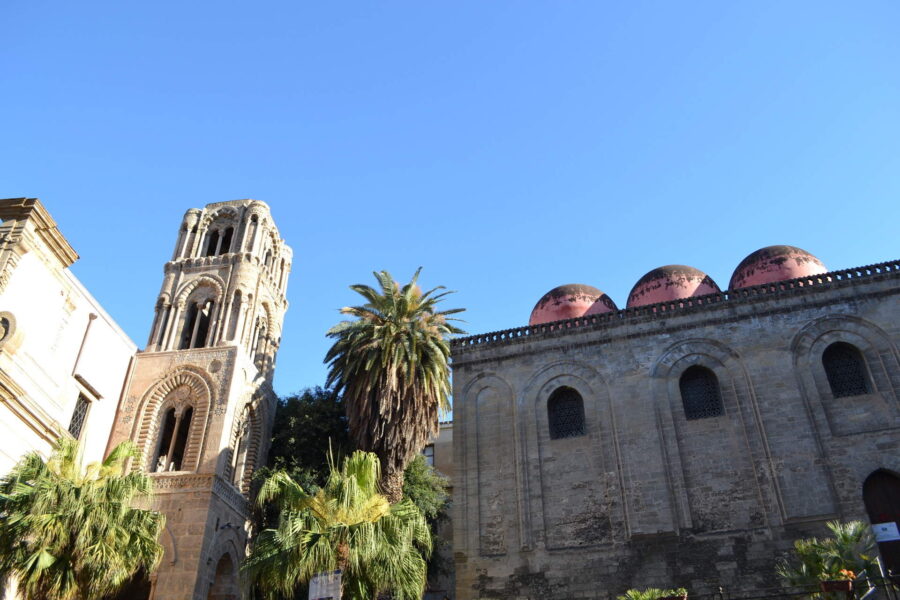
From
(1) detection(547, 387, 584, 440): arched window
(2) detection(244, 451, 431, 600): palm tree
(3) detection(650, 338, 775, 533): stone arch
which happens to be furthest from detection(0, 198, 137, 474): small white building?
(3) detection(650, 338, 775, 533): stone arch

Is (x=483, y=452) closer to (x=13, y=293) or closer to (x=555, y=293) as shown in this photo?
(x=555, y=293)

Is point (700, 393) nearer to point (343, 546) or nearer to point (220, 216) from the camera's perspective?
point (343, 546)

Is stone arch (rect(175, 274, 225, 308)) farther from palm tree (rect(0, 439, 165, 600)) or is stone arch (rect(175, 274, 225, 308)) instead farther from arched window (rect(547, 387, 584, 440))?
arched window (rect(547, 387, 584, 440))

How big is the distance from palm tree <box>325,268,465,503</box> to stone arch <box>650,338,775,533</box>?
6.76 m

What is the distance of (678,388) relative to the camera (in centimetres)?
2291

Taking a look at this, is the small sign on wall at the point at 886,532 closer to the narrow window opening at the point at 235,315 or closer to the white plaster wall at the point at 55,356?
the narrow window opening at the point at 235,315

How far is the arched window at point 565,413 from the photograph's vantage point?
23.6m

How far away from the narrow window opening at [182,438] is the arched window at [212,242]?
7.41m

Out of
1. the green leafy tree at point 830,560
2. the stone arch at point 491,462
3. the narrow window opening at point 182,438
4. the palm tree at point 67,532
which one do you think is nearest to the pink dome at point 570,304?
the stone arch at point 491,462

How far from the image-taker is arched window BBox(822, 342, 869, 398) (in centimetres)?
2147

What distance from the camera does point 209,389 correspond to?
24828 millimetres

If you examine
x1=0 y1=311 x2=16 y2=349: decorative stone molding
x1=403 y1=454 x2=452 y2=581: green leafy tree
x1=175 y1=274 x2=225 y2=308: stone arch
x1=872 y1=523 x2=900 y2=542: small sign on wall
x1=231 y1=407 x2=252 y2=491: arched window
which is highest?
x1=175 y1=274 x2=225 y2=308: stone arch

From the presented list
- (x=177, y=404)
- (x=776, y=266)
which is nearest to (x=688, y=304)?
(x=776, y=266)

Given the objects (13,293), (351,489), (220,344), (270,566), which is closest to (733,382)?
(351,489)
